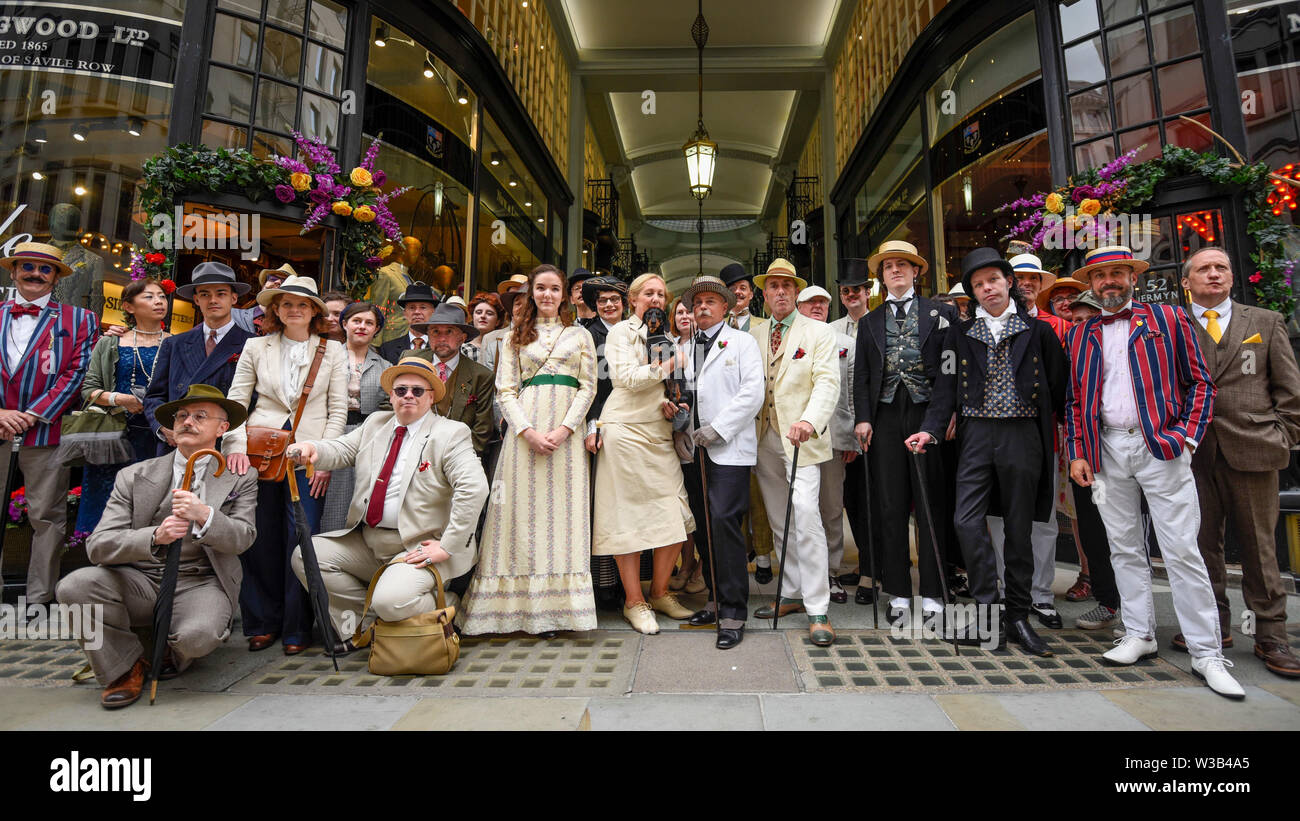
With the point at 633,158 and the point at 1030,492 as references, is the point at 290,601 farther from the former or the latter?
the point at 633,158

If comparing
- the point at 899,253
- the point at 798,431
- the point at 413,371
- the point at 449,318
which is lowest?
the point at 798,431

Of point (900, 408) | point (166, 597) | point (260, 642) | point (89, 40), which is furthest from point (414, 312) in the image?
point (89, 40)

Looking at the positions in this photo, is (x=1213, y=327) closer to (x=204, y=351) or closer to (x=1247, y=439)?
(x=1247, y=439)

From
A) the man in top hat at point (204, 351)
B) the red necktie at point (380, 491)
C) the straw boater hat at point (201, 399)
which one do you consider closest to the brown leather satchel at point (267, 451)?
the straw boater hat at point (201, 399)

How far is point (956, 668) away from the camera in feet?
10.3

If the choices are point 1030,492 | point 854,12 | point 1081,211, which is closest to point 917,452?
point 1030,492

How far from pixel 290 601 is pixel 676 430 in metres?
2.52

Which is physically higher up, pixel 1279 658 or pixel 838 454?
pixel 838 454

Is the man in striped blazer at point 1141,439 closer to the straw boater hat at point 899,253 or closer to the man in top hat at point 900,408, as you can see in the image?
the man in top hat at point 900,408

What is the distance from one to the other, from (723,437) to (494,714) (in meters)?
1.95

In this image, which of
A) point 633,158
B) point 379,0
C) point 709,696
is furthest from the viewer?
point 633,158

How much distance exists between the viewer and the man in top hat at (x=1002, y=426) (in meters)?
3.52

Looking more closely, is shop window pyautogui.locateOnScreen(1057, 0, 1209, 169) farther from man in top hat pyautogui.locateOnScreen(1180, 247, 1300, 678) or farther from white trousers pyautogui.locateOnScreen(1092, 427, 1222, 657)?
white trousers pyautogui.locateOnScreen(1092, 427, 1222, 657)
